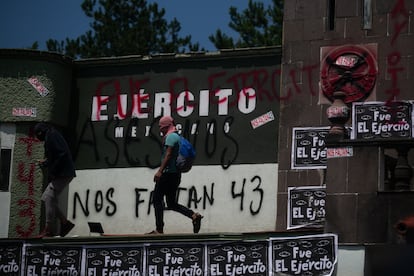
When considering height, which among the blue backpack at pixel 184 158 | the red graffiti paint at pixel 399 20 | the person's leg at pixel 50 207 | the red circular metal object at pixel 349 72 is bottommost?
the person's leg at pixel 50 207

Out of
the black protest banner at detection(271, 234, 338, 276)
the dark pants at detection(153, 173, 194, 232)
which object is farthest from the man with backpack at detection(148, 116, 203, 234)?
the black protest banner at detection(271, 234, 338, 276)

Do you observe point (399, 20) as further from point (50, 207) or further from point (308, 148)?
point (50, 207)

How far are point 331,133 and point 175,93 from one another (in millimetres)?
6415

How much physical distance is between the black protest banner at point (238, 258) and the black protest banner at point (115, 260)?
1170mm

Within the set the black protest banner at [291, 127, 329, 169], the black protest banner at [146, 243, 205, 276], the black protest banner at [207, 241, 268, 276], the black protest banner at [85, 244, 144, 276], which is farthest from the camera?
the black protest banner at [291, 127, 329, 169]

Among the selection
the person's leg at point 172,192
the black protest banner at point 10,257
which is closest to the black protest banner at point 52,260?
the black protest banner at point 10,257

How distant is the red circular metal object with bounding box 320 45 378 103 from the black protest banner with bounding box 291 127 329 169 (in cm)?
66

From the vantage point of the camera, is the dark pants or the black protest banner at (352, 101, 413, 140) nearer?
the black protest banner at (352, 101, 413, 140)

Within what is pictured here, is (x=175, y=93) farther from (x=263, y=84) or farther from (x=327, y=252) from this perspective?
(x=327, y=252)

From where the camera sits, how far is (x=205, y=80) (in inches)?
851

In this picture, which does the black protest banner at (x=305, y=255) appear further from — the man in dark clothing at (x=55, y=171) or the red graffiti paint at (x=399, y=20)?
the red graffiti paint at (x=399, y=20)

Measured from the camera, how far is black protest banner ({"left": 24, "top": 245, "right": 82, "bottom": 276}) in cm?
1748

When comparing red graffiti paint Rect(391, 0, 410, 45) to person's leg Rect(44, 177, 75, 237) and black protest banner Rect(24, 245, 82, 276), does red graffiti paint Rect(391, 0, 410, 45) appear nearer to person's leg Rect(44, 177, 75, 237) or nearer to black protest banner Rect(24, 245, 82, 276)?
person's leg Rect(44, 177, 75, 237)

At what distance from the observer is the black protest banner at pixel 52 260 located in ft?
57.4
